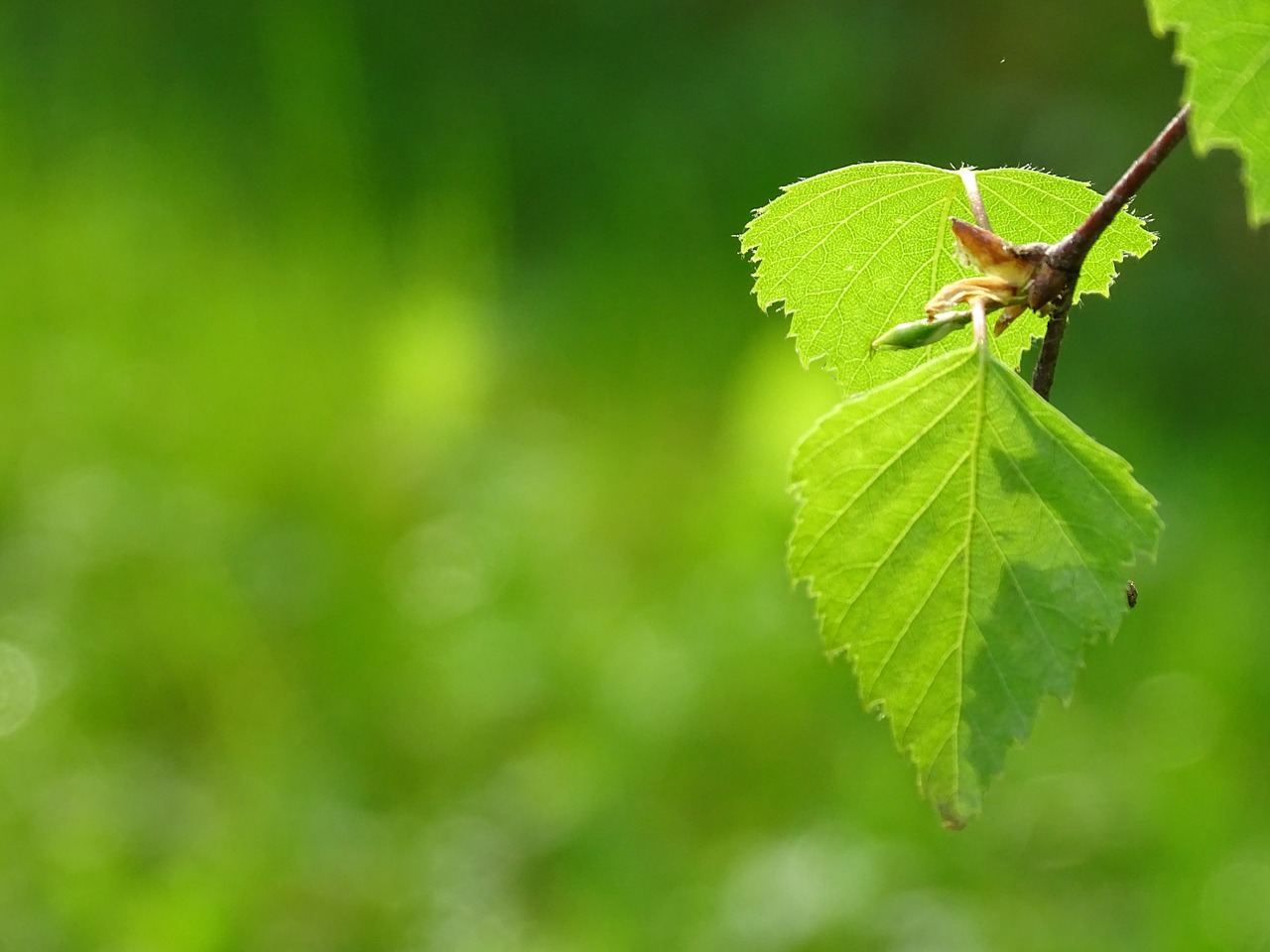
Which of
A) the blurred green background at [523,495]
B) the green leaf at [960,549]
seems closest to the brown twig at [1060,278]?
the green leaf at [960,549]

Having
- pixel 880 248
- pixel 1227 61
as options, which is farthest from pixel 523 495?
pixel 1227 61

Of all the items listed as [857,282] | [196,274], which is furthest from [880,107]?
[857,282]

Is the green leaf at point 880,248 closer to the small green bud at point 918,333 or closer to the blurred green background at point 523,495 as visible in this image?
the small green bud at point 918,333

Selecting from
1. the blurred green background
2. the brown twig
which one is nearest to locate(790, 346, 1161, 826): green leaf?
the brown twig

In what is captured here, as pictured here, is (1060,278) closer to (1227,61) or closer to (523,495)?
(1227,61)

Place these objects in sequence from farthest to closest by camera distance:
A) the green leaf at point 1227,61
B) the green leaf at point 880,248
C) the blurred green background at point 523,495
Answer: the blurred green background at point 523,495, the green leaf at point 880,248, the green leaf at point 1227,61

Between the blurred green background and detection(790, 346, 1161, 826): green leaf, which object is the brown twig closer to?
detection(790, 346, 1161, 826): green leaf
